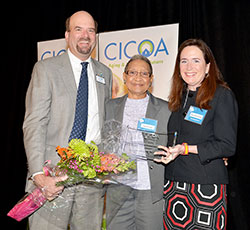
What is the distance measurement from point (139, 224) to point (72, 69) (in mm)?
1548

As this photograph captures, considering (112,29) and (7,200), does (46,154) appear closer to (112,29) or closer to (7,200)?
(112,29)

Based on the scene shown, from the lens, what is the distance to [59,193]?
1809 mm

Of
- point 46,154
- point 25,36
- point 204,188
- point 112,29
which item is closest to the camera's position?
point 204,188

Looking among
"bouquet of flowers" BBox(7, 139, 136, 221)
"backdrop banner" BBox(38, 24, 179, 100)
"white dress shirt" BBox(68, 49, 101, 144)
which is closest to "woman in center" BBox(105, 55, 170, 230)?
"white dress shirt" BBox(68, 49, 101, 144)

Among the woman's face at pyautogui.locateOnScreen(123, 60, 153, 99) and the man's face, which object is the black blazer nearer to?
the woman's face at pyautogui.locateOnScreen(123, 60, 153, 99)

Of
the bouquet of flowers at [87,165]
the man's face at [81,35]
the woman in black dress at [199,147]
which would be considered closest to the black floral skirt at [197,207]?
the woman in black dress at [199,147]

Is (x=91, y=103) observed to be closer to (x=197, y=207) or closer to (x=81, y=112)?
(x=81, y=112)

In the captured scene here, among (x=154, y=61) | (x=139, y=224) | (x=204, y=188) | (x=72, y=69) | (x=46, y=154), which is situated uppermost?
(x=154, y=61)

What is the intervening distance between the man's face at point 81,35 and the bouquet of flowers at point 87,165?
1153 mm

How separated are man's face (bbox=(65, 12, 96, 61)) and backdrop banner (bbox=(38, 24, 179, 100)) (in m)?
1.42

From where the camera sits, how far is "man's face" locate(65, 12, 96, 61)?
8.36 feet

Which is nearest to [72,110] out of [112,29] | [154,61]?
[154,61]

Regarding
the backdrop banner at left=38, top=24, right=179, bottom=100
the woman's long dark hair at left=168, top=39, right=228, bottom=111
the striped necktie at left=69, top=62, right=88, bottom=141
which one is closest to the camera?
the woman's long dark hair at left=168, top=39, right=228, bottom=111

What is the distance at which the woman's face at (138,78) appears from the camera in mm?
2639
